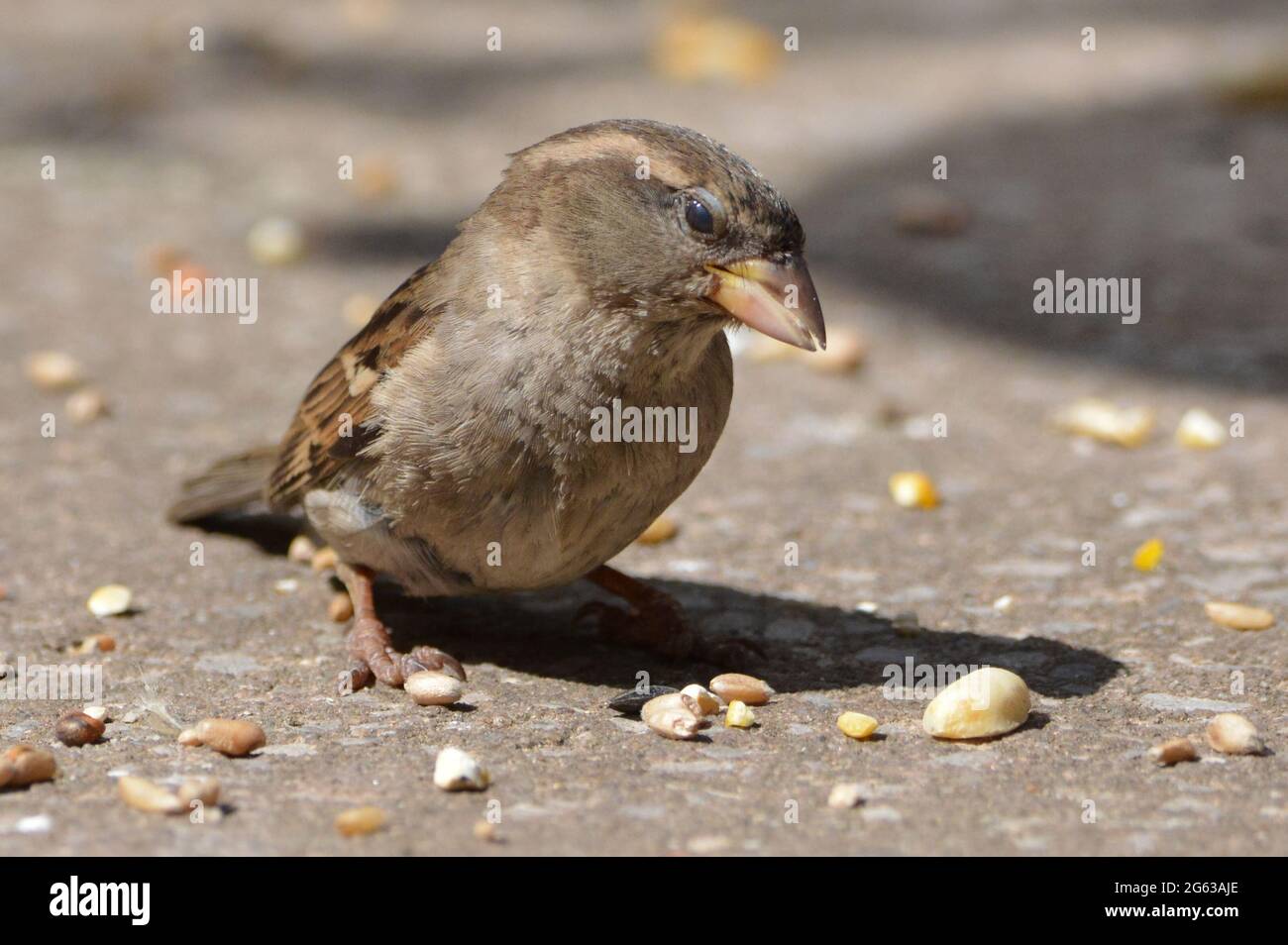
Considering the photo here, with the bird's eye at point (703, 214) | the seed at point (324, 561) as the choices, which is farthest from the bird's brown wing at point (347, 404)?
the bird's eye at point (703, 214)

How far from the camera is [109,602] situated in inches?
182

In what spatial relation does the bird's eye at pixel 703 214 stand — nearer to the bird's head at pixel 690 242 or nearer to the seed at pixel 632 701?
the bird's head at pixel 690 242

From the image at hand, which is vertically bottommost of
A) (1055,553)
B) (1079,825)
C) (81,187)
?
(1079,825)

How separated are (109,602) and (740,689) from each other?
1.81 m

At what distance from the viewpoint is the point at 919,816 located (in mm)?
3328

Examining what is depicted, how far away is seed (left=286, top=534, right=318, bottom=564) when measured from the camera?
5.06 metres

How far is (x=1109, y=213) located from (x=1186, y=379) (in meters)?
1.80

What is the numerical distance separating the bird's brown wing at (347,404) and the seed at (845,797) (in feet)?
4.78

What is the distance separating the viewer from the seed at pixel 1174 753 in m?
3.56

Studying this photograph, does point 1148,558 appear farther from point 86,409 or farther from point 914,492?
point 86,409

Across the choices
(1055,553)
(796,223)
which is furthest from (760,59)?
(796,223)

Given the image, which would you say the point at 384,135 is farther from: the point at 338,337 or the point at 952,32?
the point at 952,32

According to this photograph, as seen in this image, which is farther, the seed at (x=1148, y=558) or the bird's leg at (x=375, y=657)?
the seed at (x=1148, y=558)

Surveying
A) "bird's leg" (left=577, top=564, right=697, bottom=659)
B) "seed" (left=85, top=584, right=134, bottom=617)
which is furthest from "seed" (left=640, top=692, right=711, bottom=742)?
"seed" (left=85, top=584, right=134, bottom=617)
